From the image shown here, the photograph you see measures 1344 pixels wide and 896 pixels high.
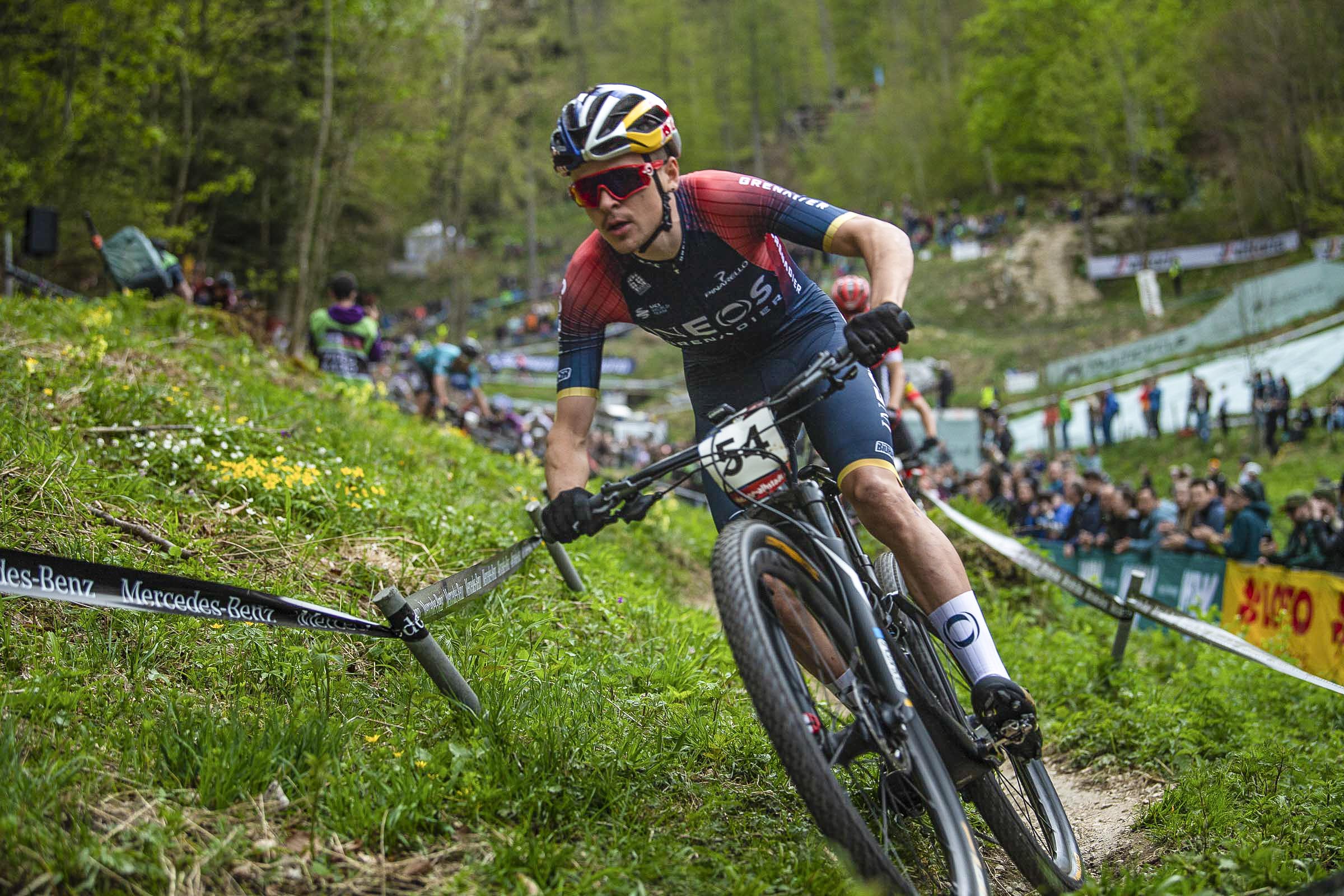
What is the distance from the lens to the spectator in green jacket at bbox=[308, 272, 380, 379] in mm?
12211

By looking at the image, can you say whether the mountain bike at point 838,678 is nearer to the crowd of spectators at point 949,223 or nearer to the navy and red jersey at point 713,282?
the navy and red jersey at point 713,282

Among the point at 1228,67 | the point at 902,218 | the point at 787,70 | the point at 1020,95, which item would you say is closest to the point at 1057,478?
the point at 1228,67

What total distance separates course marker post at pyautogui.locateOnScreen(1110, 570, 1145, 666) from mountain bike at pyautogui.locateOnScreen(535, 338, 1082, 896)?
3205mm

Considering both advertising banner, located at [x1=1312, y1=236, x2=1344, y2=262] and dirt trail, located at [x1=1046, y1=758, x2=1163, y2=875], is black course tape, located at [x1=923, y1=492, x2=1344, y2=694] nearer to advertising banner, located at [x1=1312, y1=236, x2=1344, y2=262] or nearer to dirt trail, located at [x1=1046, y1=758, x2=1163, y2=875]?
dirt trail, located at [x1=1046, y1=758, x2=1163, y2=875]

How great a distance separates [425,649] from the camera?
3875 mm

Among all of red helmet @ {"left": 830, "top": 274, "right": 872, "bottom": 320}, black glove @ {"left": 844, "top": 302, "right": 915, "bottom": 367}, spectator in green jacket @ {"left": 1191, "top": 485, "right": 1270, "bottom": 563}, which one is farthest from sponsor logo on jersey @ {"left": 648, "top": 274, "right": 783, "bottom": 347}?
spectator in green jacket @ {"left": 1191, "top": 485, "right": 1270, "bottom": 563}

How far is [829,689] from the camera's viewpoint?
11.1 ft

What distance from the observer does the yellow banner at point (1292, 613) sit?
8.73 m

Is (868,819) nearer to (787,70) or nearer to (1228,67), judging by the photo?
(1228,67)

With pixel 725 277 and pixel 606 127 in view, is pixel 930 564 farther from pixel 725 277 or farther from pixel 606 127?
pixel 606 127

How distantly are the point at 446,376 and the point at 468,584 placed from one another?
12.0m

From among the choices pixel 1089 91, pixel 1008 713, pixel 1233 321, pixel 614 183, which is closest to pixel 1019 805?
pixel 1008 713

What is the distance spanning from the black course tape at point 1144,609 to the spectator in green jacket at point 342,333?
726cm

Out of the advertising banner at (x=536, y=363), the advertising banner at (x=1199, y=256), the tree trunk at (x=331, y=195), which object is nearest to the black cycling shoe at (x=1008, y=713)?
the tree trunk at (x=331, y=195)
